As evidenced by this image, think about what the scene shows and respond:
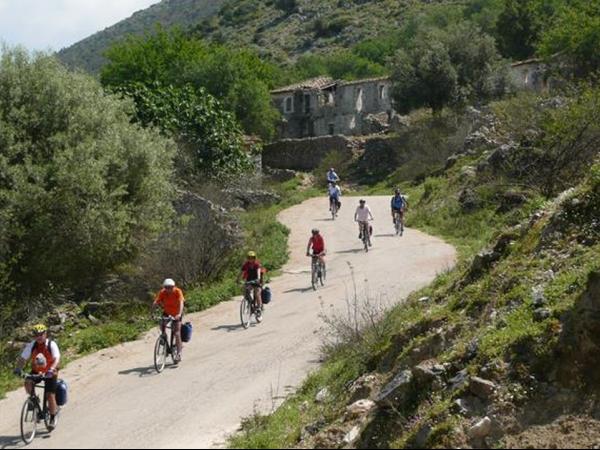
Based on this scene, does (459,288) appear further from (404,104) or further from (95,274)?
(404,104)

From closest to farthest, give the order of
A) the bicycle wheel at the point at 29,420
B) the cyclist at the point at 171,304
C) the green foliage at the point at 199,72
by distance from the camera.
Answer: the bicycle wheel at the point at 29,420, the cyclist at the point at 171,304, the green foliage at the point at 199,72

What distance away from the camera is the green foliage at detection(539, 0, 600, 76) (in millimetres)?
47750

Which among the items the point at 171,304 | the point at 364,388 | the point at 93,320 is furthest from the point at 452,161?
the point at 364,388

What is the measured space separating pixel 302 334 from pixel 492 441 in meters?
9.94

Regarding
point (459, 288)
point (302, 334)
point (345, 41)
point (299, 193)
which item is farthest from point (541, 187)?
point (345, 41)

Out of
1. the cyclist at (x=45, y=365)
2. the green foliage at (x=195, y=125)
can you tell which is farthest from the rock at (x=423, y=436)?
the green foliage at (x=195, y=125)

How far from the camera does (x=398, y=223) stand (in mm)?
31109

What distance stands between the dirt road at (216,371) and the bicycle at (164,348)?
7.9 inches

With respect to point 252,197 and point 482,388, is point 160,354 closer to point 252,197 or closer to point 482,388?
point 482,388

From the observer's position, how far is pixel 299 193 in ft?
154

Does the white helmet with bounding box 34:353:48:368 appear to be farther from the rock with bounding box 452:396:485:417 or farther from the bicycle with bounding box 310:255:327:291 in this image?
the bicycle with bounding box 310:255:327:291

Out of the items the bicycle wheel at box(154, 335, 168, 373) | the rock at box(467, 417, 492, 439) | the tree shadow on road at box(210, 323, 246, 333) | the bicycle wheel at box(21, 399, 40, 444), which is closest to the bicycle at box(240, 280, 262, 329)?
the tree shadow on road at box(210, 323, 246, 333)

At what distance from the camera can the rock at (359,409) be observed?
10.5m

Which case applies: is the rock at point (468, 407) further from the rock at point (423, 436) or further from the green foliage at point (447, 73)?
the green foliage at point (447, 73)
